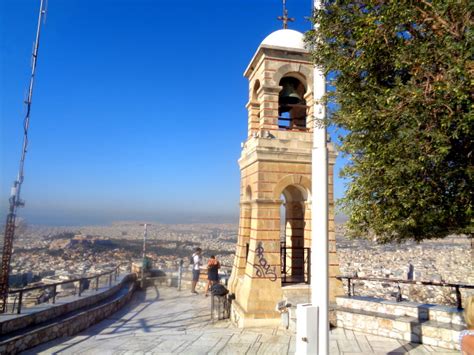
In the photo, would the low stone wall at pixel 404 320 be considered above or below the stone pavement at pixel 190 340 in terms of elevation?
above

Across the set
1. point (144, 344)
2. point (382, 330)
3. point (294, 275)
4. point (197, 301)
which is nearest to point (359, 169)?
point (382, 330)

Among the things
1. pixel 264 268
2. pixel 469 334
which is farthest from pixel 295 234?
pixel 469 334

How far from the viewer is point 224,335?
768 centimetres

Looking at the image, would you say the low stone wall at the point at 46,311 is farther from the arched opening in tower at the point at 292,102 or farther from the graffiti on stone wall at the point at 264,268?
the arched opening in tower at the point at 292,102

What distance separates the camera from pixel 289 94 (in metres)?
10.8

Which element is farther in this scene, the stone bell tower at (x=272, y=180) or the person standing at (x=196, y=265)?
the person standing at (x=196, y=265)

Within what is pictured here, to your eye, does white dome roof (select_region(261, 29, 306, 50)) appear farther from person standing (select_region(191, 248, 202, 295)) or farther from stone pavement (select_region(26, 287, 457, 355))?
person standing (select_region(191, 248, 202, 295))

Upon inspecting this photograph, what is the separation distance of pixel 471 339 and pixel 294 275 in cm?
876

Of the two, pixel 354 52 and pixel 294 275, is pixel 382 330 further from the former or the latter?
pixel 354 52

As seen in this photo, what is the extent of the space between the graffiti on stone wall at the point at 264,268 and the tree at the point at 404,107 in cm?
412

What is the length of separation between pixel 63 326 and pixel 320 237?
714 cm

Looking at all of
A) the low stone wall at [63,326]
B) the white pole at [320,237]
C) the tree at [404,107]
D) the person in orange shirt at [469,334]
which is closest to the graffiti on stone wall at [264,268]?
the tree at [404,107]

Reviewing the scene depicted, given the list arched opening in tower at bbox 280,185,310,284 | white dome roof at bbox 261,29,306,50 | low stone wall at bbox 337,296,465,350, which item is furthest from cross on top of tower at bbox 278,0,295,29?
low stone wall at bbox 337,296,465,350

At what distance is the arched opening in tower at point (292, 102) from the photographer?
416 inches
